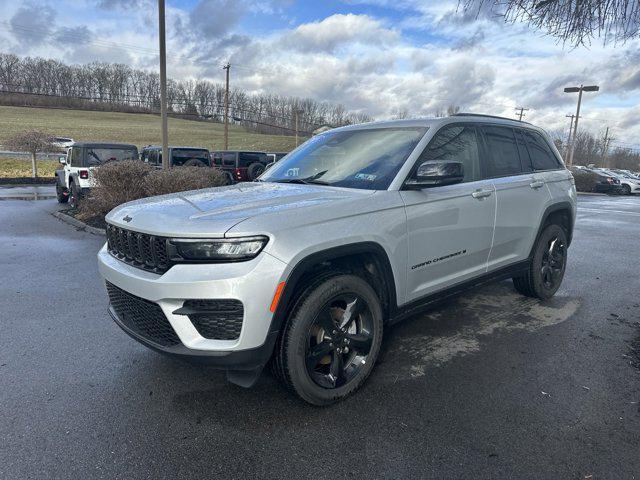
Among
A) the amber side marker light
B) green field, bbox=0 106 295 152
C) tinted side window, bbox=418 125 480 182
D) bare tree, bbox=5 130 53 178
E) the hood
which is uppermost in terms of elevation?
green field, bbox=0 106 295 152

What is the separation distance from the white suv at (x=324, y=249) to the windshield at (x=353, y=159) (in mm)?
16

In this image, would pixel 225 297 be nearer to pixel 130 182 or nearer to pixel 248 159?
pixel 130 182

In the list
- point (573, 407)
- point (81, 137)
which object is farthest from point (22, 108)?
point (573, 407)

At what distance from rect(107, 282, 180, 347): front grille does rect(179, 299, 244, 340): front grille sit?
18 centimetres

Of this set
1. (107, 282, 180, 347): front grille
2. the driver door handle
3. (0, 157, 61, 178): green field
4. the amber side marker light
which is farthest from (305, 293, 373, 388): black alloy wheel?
(0, 157, 61, 178): green field

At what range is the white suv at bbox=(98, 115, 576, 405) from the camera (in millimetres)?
2381

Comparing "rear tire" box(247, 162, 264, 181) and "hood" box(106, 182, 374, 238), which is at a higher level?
"rear tire" box(247, 162, 264, 181)

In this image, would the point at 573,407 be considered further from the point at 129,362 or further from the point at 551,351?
the point at 129,362

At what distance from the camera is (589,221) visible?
12836 mm

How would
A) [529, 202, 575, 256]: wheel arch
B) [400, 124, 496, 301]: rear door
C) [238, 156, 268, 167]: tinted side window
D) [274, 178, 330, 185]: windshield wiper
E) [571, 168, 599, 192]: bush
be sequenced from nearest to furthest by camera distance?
[400, 124, 496, 301]: rear door, [274, 178, 330, 185]: windshield wiper, [529, 202, 575, 256]: wheel arch, [238, 156, 268, 167]: tinted side window, [571, 168, 599, 192]: bush

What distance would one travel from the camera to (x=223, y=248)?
236 centimetres

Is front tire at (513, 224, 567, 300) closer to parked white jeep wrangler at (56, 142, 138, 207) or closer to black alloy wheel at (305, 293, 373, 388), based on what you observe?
black alloy wheel at (305, 293, 373, 388)

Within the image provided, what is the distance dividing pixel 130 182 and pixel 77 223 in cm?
147

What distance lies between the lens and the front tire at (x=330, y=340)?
2.57 m
